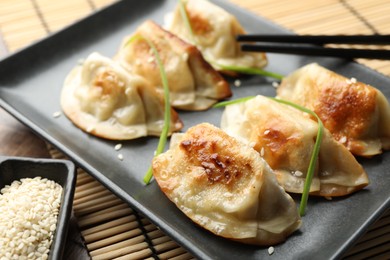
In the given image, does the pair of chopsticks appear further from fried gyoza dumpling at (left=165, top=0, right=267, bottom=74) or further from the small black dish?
the small black dish

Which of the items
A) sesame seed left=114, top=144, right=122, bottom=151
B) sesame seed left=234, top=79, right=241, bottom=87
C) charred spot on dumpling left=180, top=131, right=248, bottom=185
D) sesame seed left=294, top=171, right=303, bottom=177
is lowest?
sesame seed left=294, top=171, right=303, bottom=177

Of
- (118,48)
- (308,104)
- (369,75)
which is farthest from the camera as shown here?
(118,48)

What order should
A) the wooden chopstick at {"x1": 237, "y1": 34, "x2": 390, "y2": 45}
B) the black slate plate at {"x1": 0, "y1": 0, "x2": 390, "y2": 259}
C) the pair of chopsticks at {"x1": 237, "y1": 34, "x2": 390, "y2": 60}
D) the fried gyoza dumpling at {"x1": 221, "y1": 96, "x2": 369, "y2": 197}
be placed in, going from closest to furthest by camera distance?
the black slate plate at {"x1": 0, "y1": 0, "x2": 390, "y2": 259}
the fried gyoza dumpling at {"x1": 221, "y1": 96, "x2": 369, "y2": 197}
the wooden chopstick at {"x1": 237, "y1": 34, "x2": 390, "y2": 45}
the pair of chopsticks at {"x1": 237, "y1": 34, "x2": 390, "y2": 60}

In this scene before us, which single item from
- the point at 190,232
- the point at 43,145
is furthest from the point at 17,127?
the point at 190,232

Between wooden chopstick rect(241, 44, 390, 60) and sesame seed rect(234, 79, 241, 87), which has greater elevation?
wooden chopstick rect(241, 44, 390, 60)

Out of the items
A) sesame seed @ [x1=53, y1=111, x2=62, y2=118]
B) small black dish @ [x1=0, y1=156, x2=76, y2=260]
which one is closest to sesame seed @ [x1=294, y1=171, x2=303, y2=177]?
small black dish @ [x1=0, y1=156, x2=76, y2=260]

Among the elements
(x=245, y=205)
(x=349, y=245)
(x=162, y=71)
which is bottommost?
(x=349, y=245)

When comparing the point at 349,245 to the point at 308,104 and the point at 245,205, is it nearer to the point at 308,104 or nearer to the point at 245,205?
the point at 245,205
